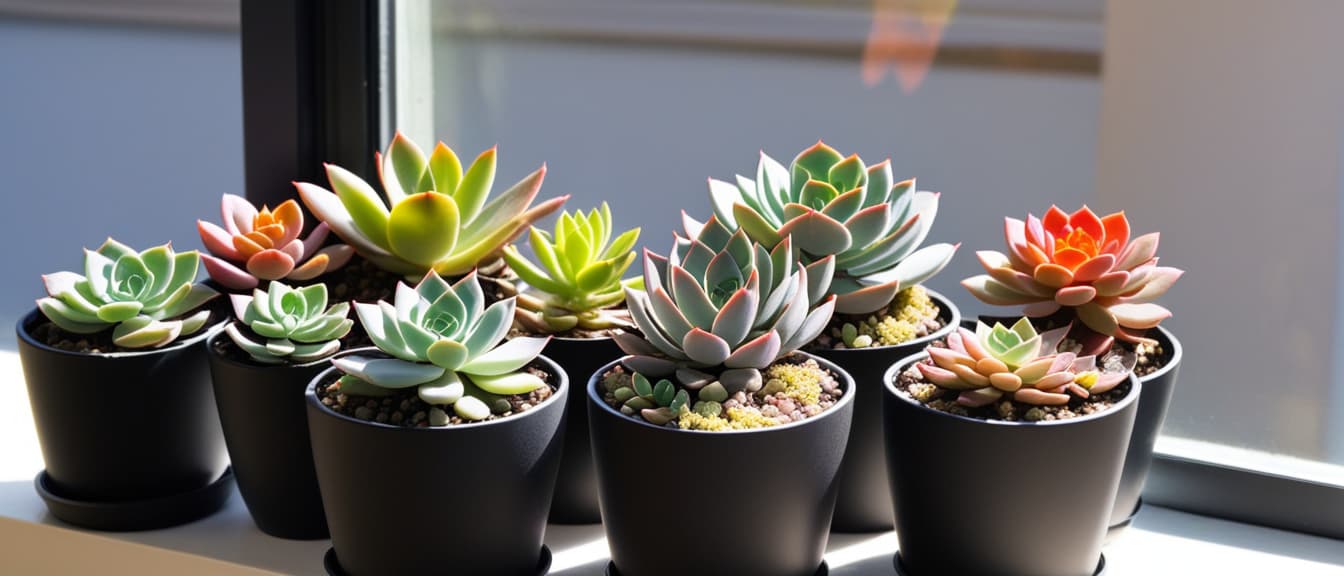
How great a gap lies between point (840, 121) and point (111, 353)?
2.80 ft

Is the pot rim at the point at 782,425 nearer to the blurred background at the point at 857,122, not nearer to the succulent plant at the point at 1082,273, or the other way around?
the succulent plant at the point at 1082,273

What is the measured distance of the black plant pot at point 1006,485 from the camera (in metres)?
0.84

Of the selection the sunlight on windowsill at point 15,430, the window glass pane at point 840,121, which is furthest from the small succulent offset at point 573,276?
the sunlight on windowsill at point 15,430

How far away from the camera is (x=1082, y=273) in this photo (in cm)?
96

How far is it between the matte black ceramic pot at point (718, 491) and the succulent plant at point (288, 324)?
241 mm

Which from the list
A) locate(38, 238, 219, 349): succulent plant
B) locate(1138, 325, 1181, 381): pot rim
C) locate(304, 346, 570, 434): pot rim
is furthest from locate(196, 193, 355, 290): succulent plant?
locate(1138, 325, 1181, 381): pot rim

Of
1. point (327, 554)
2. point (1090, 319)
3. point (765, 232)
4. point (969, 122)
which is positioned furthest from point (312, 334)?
point (969, 122)

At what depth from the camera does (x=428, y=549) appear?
892 millimetres

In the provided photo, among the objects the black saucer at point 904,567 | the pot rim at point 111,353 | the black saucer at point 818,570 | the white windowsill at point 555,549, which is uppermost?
the pot rim at point 111,353

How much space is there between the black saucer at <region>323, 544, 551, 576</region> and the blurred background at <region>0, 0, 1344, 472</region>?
506 mm

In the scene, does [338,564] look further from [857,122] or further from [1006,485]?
[857,122]

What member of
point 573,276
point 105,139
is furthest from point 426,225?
point 105,139

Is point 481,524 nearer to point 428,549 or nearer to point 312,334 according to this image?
point 428,549

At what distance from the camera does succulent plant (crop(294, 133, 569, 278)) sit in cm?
104
